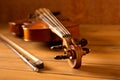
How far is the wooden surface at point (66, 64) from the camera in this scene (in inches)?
27.5

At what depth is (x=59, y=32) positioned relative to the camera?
2.83ft

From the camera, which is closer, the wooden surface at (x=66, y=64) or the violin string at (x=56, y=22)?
the wooden surface at (x=66, y=64)

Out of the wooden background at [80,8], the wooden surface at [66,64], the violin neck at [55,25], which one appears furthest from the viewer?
the wooden background at [80,8]

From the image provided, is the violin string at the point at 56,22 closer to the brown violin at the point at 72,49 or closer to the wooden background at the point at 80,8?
the brown violin at the point at 72,49

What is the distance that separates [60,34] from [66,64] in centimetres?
11

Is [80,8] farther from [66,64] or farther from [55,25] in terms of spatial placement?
[66,64]

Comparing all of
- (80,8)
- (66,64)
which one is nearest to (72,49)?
(66,64)

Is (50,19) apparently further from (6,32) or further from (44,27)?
(6,32)

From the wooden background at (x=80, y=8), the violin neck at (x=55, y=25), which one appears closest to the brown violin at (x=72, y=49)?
the violin neck at (x=55, y=25)

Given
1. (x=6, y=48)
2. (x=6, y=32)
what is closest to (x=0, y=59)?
(x=6, y=48)

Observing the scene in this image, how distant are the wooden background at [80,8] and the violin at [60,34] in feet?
1.32

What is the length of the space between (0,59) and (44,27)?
225 millimetres

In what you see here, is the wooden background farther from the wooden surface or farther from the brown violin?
the brown violin

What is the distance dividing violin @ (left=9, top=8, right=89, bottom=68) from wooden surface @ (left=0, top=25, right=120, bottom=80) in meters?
0.04
